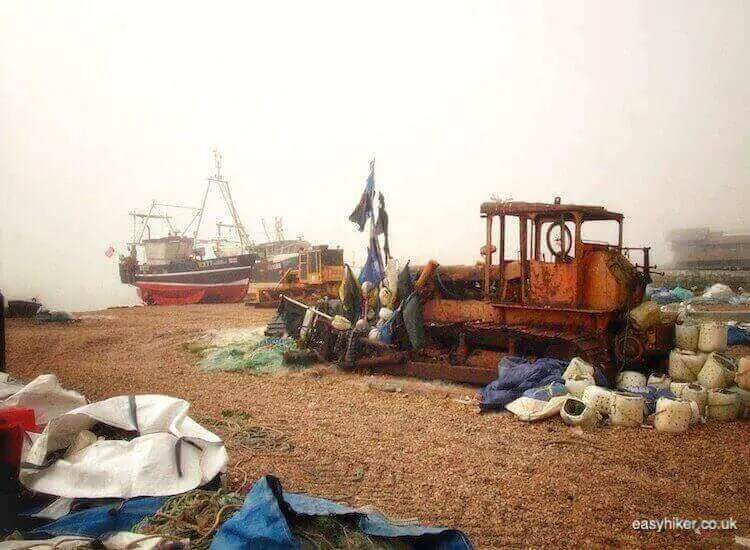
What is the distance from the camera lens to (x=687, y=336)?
23.1ft

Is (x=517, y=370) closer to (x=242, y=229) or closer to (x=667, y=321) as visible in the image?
(x=667, y=321)

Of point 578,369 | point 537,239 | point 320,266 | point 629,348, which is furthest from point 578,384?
point 320,266

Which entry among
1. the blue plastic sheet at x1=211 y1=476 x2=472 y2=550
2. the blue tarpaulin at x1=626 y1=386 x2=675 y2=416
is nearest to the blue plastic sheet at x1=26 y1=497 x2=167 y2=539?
the blue plastic sheet at x1=211 y1=476 x2=472 y2=550

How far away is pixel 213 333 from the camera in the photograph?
15.0 metres

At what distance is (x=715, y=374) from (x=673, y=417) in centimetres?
129

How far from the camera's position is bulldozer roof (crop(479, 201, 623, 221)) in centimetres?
761

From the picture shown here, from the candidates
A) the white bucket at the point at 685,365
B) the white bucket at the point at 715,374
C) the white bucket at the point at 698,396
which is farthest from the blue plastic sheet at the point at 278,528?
the white bucket at the point at 685,365

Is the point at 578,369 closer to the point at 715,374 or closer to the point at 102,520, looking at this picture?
the point at 715,374

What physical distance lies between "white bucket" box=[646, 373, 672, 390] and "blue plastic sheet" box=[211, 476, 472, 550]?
16.9 ft

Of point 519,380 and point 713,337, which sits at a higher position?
point 713,337

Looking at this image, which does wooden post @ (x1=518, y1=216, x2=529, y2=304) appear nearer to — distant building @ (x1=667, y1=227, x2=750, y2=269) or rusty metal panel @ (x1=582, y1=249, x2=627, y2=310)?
rusty metal panel @ (x1=582, y1=249, x2=627, y2=310)

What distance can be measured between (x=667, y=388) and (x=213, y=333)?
12230 millimetres

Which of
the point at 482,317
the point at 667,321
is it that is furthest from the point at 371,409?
the point at 667,321

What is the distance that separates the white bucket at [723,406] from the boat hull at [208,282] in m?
26.2
